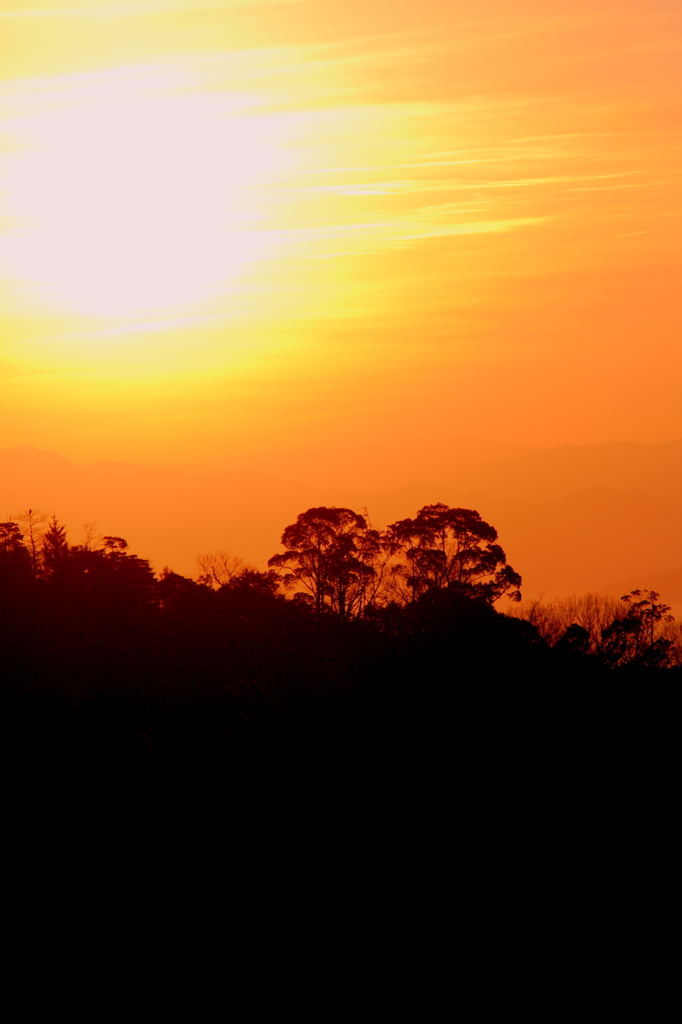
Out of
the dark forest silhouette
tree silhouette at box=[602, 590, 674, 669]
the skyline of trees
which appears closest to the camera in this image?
the dark forest silhouette

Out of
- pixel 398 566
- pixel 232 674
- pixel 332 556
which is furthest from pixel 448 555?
pixel 232 674

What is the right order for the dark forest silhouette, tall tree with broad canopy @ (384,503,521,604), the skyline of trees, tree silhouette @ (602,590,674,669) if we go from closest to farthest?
the dark forest silhouette
tree silhouette @ (602,590,674,669)
the skyline of trees
tall tree with broad canopy @ (384,503,521,604)

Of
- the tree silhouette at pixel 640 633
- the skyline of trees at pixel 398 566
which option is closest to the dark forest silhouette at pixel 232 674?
the tree silhouette at pixel 640 633

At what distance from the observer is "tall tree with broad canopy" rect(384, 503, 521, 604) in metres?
71.1

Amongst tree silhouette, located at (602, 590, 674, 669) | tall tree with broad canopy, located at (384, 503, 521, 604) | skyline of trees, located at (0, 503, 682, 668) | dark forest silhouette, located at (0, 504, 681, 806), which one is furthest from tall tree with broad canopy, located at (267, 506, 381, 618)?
dark forest silhouette, located at (0, 504, 681, 806)

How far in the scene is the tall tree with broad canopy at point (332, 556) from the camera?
235ft

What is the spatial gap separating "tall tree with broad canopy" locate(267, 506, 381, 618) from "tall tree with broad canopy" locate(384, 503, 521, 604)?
2.26 m

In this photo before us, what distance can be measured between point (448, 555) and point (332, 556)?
9.09 meters

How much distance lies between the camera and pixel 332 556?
72812 millimetres

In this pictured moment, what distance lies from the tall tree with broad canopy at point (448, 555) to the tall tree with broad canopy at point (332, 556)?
2.26 metres

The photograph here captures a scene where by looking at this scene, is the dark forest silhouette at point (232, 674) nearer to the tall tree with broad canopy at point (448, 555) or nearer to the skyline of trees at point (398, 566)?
the skyline of trees at point (398, 566)

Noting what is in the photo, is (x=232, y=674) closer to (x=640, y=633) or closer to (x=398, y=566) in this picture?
(x=398, y=566)

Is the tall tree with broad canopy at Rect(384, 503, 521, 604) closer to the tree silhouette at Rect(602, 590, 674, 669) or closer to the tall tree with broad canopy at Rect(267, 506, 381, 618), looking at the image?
the tall tree with broad canopy at Rect(267, 506, 381, 618)

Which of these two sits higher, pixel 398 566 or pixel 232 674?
pixel 398 566
